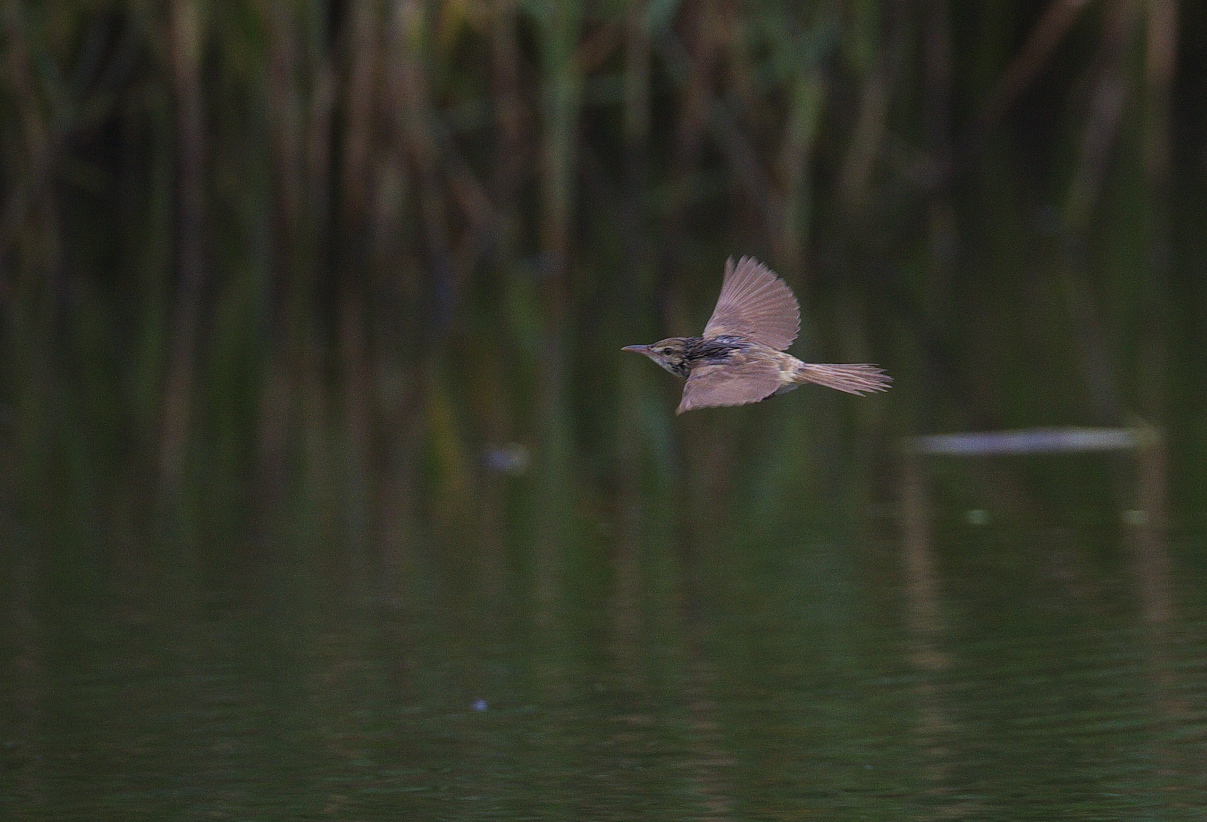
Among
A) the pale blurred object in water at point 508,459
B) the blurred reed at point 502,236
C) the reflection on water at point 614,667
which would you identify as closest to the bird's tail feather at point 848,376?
the reflection on water at point 614,667

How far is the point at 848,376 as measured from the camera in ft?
16.2

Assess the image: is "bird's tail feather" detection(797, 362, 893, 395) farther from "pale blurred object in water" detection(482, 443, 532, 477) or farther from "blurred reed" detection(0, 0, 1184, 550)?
"pale blurred object in water" detection(482, 443, 532, 477)

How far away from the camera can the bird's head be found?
17.5 feet

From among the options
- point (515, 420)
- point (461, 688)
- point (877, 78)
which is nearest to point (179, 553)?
point (461, 688)

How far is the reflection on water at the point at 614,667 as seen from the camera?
5.57m

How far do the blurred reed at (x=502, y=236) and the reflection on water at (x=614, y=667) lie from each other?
1.02 m

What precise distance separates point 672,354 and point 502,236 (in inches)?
383

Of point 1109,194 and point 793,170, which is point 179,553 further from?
point 1109,194

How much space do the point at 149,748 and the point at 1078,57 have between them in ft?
56.1

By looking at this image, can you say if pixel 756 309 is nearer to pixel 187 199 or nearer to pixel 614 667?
pixel 614 667

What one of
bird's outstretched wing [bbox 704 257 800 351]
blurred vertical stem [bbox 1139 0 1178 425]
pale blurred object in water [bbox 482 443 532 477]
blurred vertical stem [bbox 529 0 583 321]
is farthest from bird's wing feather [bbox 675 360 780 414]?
blurred vertical stem [bbox 529 0 583 321]

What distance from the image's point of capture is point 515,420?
1101 centimetres

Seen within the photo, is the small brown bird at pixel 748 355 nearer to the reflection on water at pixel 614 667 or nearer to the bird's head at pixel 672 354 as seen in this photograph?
the bird's head at pixel 672 354

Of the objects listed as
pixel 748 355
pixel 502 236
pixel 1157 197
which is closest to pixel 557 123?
pixel 502 236
